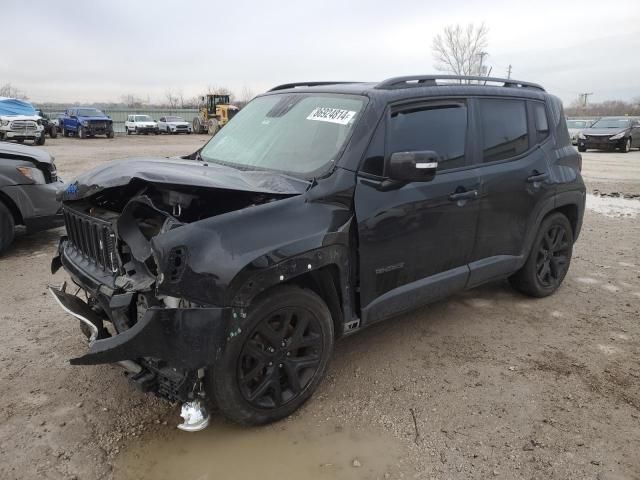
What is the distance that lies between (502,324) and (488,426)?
5.18 feet

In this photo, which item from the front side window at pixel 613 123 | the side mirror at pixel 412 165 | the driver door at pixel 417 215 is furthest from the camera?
the front side window at pixel 613 123

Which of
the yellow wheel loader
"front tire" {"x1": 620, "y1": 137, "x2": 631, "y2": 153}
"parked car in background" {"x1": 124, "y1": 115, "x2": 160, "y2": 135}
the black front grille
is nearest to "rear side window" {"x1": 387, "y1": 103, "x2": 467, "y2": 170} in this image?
the black front grille

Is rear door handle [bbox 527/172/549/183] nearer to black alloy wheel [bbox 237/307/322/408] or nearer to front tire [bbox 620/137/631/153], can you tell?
black alloy wheel [bbox 237/307/322/408]

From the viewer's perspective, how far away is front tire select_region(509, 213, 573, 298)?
4.71m

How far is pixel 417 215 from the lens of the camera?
344cm

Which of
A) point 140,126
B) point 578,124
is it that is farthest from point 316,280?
point 140,126

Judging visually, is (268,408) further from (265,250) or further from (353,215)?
(353,215)

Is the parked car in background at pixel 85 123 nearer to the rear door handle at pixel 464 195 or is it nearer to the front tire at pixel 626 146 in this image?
the front tire at pixel 626 146

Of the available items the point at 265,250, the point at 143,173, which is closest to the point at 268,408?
the point at 265,250

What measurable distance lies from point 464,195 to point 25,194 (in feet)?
16.7

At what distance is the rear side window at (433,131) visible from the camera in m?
3.44

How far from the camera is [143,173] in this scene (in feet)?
9.15

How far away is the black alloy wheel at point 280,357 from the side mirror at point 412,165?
994mm

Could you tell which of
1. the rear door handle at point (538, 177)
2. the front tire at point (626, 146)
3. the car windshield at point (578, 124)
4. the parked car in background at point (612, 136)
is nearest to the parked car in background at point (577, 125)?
the car windshield at point (578, 124)
